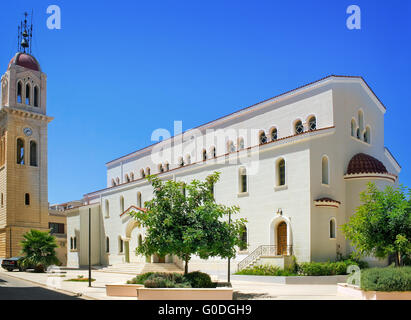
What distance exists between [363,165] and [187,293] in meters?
17.6

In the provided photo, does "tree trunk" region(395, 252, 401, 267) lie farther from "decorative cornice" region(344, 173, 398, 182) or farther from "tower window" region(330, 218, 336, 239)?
"decorative cornice" region(344, 173, 398, 182)

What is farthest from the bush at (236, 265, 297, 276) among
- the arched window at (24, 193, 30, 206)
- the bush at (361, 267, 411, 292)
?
the arched window at (24, 193, 30, 206)

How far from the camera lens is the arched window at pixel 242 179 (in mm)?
32344

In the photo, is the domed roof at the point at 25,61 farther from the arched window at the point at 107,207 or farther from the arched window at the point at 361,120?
the arched window at the point at 361,120

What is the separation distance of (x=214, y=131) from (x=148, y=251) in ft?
68.6

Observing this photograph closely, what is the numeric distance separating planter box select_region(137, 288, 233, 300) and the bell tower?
40038 mm

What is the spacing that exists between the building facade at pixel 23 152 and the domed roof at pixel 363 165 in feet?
127

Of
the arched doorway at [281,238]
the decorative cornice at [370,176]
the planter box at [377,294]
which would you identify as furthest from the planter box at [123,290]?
the decorative cornice at [370,176]

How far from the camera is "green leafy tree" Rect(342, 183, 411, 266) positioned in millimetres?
19875

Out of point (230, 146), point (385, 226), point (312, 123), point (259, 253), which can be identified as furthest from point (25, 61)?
point (385, 226)

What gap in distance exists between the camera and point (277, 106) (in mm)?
33625

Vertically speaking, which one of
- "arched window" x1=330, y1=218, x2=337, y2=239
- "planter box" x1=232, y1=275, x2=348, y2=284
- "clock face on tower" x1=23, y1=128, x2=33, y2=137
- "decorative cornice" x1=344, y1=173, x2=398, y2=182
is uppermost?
"clock face on tower" x1=23, y1=128, x2=33, y2=137

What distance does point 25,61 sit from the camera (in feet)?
187
